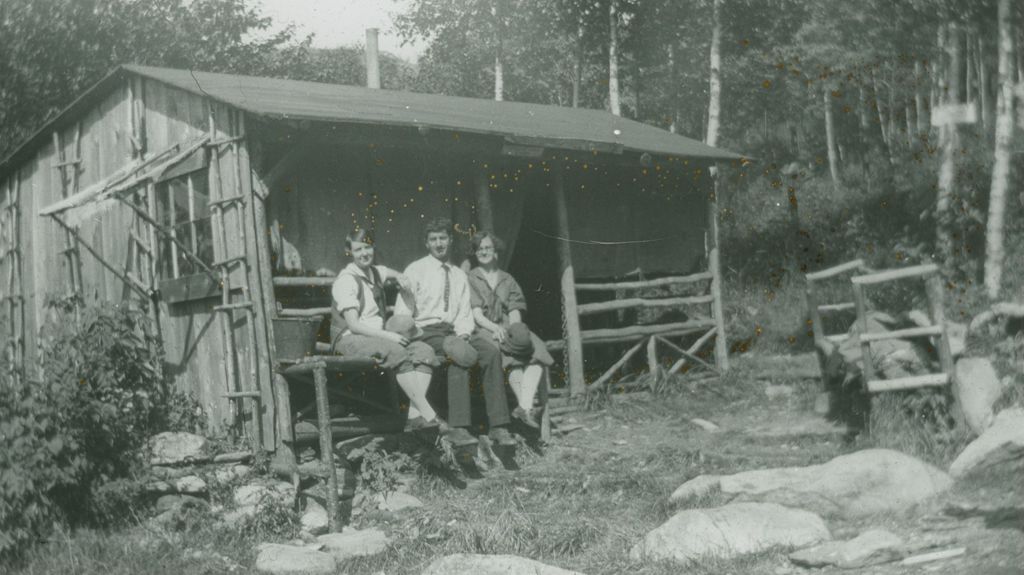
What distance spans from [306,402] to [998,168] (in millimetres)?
8379

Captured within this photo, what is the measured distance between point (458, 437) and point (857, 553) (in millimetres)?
3424

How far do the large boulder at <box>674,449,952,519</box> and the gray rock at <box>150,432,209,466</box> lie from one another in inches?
173

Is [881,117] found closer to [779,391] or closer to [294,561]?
[779,391]

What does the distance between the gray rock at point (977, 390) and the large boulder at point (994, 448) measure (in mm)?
713

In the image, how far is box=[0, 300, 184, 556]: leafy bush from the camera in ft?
22.2

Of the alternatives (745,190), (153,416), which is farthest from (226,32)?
(153,416)

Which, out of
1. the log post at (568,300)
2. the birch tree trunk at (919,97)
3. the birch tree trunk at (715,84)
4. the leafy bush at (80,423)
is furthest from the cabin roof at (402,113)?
the birch tree trunk at (919,97)

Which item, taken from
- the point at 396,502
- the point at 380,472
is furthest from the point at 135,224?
the point at 396,502

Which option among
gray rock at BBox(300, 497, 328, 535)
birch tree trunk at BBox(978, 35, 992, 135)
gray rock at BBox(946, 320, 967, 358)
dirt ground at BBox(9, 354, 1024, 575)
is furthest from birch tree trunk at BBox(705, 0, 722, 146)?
gray rock at BBox(300, 497, 328, 535)

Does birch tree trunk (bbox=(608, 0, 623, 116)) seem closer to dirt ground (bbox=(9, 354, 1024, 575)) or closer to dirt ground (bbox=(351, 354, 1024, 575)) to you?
dirt ground (bbox=(351, 354, 1024, 575))

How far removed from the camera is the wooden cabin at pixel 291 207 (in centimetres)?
883

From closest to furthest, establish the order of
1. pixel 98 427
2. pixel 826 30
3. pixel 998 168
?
pixel 98 427
pixel 998 168
pixel 826 30

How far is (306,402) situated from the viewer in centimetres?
905

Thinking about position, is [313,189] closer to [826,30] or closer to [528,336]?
[528,336]
